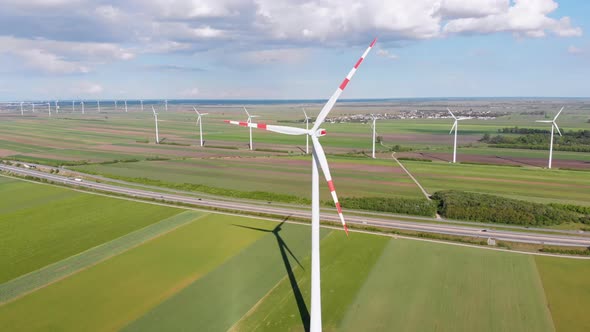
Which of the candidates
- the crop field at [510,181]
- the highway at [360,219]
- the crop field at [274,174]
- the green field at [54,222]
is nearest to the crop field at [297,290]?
the highway at [360,219]

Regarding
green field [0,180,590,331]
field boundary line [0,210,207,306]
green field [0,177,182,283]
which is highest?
green field [0,177,182,283]

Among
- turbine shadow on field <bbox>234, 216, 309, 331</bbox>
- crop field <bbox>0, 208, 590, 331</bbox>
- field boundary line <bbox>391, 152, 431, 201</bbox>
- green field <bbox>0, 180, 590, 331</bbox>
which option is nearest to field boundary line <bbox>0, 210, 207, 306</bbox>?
green field <bbox>0, 180, 590, 331</bbox>

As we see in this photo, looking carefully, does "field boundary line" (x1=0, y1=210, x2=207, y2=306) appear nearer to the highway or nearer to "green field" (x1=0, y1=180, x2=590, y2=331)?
"green field" (x1=0, y1=180, x2=590, y2=331)

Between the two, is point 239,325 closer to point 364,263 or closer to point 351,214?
point 364,263

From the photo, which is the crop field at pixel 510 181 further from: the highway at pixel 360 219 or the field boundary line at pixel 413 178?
the highway at pixel 360 219

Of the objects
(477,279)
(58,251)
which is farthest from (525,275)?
(58,251)

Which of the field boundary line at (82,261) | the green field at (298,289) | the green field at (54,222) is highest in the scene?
the green field at (54,222)

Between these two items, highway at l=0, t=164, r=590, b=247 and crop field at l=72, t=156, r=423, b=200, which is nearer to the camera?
highway at l=0, t=164, r=590, b=247
